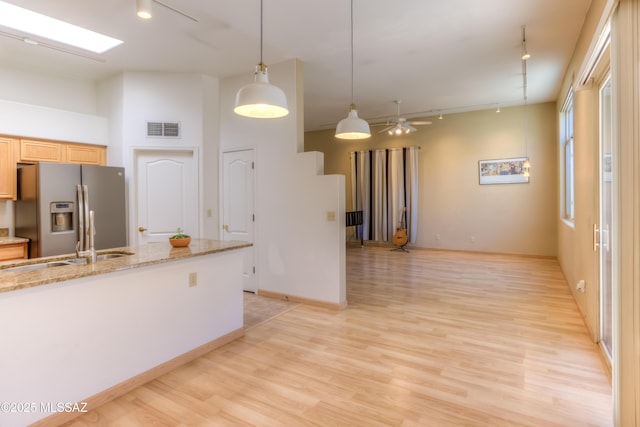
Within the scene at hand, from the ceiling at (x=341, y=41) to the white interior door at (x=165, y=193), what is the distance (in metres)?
1.22

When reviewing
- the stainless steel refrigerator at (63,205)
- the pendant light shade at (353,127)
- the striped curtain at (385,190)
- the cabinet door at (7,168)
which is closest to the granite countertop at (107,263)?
the pendant light shade at (353,127)

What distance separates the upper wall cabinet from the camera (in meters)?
4.32

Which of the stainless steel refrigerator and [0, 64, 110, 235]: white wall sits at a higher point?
[0, 64, 110, 235]: white wall

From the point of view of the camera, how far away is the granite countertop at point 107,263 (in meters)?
1.94

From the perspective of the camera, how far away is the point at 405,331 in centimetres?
344

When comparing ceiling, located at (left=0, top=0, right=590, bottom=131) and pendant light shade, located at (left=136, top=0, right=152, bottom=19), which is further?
ceiling, located at (left=0, top=0, right=590, bottom=131)

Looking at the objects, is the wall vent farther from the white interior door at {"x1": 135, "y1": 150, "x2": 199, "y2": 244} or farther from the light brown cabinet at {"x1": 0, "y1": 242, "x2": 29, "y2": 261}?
the light brown cabinet at {"x1": 0, "y1": 242, "x2": 29, "y2": 261}

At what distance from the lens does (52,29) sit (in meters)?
3.71

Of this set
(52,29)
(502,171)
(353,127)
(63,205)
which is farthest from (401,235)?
(52,29)

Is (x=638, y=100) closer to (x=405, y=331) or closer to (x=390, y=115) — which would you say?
(x=405, y=331)

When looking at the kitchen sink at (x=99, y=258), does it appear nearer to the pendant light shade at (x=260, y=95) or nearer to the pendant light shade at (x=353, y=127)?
the pendant light shade at (x=260, y=95)

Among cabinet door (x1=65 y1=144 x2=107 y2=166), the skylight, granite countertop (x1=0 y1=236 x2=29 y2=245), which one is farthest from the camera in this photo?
cabinet door (x1=65 y1=144 x2=107 y2=166)

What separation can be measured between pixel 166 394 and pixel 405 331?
2.22 m

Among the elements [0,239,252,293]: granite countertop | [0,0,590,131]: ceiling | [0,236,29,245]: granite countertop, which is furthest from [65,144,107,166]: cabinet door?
Answer: [0,239,252,293]: granite countertop
